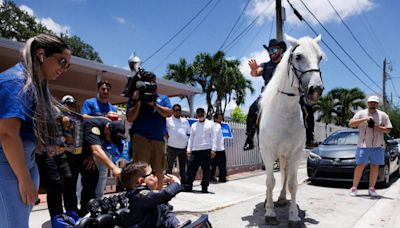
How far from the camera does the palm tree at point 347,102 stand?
1560 inches

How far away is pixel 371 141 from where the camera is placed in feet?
25.1

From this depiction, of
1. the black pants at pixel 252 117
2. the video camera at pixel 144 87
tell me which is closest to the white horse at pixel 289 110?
the black pants at pixel 252 117

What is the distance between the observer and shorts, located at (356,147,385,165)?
25.0 ft

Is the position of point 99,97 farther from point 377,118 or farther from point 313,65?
point 377,118

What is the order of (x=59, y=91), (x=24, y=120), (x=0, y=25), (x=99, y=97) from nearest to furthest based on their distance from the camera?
(x=24, y=120)
(x=99, y=97)
(x=59, y=91)
(x=0, y=25)

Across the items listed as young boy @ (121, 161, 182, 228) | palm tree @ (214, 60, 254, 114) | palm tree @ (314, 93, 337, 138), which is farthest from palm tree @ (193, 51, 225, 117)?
young boy @ (121, 161, 182, 228)

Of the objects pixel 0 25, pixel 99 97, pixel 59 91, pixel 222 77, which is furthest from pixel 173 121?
pixel 0 25

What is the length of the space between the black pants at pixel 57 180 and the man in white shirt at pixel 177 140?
3905mm

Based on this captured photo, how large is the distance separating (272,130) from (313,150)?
18.0 ft

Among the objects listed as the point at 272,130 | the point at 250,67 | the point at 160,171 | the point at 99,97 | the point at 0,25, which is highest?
the point at 0,25

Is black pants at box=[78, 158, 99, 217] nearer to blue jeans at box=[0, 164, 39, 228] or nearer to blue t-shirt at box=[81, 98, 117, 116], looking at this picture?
blue t-shirt at box=[81, 98, 117, 116]

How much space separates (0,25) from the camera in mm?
28328

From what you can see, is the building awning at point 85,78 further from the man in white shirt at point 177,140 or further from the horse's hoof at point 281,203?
the horse's hoof at point 281,203

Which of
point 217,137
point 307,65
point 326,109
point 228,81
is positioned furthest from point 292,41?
point 326,109
